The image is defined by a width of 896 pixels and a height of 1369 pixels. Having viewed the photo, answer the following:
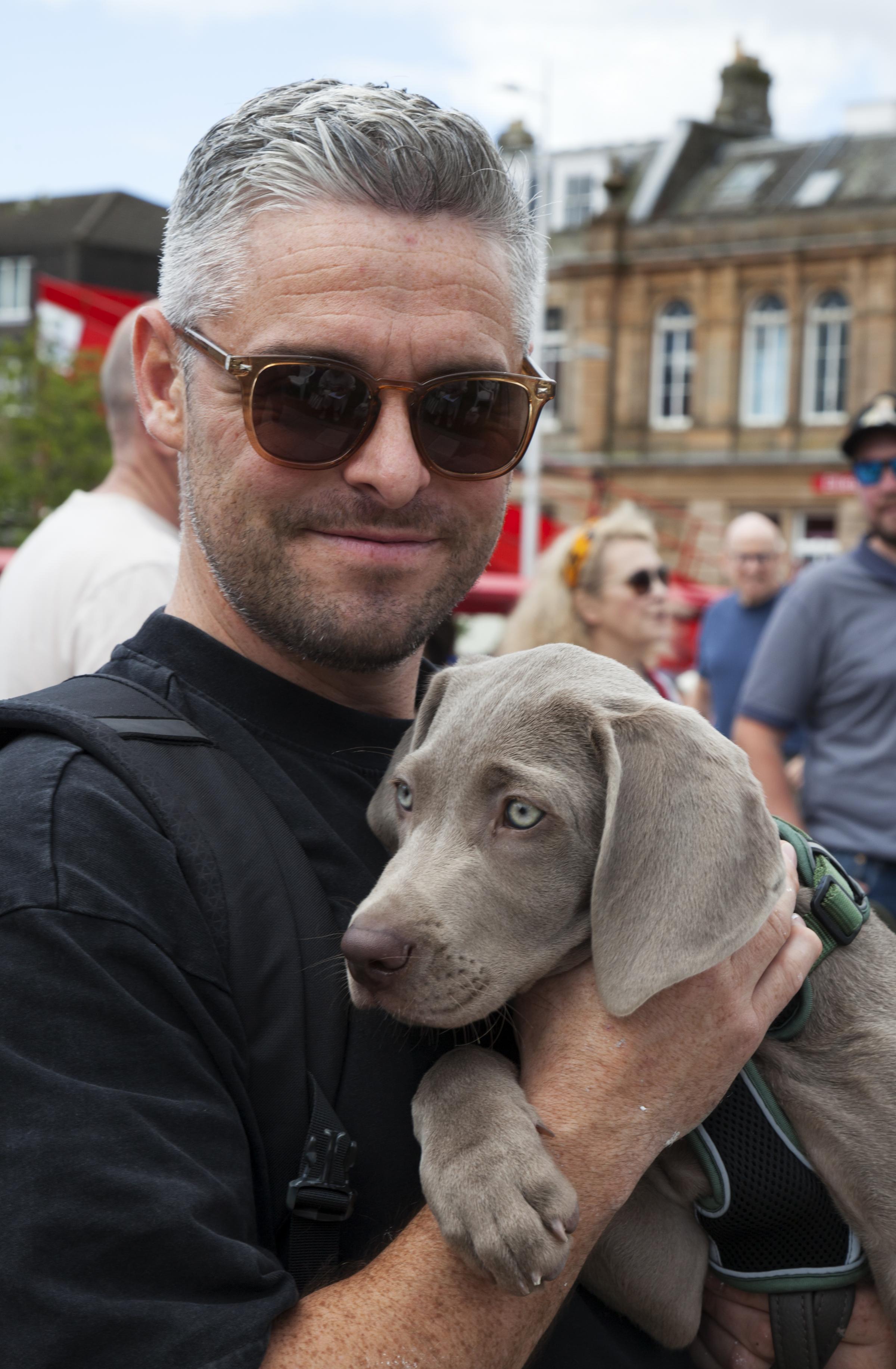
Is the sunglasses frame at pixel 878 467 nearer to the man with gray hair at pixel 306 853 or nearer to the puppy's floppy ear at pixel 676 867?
the man with gray hair at pixel 306 853

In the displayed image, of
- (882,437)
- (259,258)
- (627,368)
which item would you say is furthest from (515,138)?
(259,258)

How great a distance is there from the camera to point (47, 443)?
26906mm

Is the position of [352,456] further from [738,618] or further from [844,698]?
[738,618]

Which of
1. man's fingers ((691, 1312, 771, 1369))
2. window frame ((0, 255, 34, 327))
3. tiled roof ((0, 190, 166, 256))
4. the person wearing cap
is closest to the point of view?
man's fingers ((691, 1312, 771, 1369))

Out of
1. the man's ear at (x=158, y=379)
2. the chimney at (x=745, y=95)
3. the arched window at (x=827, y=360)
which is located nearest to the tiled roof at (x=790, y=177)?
the chimney at (x=745, y=95)

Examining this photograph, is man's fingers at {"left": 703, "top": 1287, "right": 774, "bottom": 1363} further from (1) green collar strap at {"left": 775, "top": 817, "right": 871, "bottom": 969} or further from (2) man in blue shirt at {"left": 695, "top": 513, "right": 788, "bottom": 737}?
(2) man in blue shirt at {"left": 695, "top": 513, "right": 788, "bottom": 737}

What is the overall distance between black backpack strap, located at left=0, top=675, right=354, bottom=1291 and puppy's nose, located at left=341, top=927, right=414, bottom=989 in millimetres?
59

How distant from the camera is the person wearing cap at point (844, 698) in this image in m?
5.77

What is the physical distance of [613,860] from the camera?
220 centimetres

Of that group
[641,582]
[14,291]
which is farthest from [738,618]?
[14,291]

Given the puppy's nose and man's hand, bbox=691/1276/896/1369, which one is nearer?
the puppy's nose

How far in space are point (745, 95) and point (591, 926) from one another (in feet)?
152

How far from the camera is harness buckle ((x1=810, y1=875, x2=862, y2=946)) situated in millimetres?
2482

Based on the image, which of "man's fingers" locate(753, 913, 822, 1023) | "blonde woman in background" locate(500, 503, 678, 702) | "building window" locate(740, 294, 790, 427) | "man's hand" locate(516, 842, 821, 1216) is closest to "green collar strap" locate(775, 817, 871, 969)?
"man's fingers" locate(753, 913, 822, 1023)
